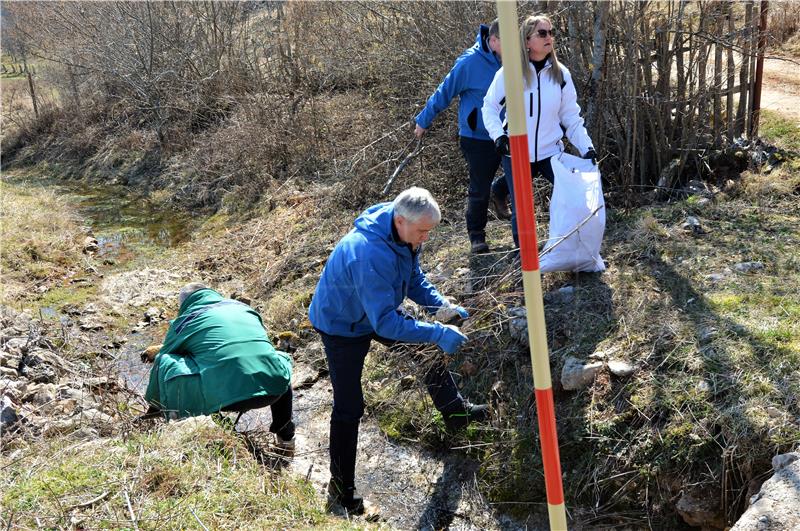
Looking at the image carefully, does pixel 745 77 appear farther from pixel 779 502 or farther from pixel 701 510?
pixel 779 502

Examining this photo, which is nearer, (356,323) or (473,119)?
(356,323)

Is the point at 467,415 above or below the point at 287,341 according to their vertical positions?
above

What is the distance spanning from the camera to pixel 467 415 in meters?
4.37

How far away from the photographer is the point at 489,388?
4.55 m

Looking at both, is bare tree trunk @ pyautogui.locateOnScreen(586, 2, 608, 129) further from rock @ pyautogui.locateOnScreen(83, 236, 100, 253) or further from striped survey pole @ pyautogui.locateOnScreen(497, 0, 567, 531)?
rock @ pyautogui.locateOnScreen(83, 236, 100, 253)

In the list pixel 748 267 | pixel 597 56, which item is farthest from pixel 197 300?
pixel 597 56

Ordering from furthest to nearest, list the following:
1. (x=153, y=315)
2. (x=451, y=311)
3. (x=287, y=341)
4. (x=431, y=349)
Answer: (x=153, y=315) < (x=287, y=341) < (x=431, y=349) < (x=451, y=311)

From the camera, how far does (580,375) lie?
414 centimetres

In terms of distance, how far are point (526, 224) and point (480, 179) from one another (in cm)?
291

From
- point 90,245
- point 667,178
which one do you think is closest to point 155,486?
point 667,178

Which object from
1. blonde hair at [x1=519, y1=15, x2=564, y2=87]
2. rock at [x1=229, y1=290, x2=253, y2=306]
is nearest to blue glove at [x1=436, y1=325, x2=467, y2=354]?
blonde hair at [x1=519, y1=15, x2=564, y2=87]

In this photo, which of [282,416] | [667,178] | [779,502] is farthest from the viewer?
[667,178]

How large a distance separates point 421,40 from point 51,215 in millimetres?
5589

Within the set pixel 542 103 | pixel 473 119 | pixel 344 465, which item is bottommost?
pixel 344 465
